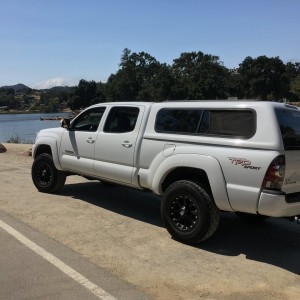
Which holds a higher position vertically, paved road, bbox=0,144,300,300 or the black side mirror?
the black side mirror

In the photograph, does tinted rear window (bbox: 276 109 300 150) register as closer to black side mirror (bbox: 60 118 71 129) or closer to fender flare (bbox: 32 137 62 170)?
black side mirror (bbox: 60 118 71 129)

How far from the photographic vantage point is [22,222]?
6.50 meters

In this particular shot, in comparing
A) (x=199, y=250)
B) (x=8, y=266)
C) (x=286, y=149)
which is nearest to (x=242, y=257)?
(x=199, y=250)

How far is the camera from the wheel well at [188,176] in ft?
18.3

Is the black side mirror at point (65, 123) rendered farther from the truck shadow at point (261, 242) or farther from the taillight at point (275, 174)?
the taillight at point (275, 174)

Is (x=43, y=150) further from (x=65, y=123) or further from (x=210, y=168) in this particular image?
(x=210, y=168)

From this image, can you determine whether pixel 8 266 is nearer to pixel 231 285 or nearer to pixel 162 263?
pixel 162 263

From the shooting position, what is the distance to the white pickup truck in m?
4.93

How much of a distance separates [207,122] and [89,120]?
2.80 meters

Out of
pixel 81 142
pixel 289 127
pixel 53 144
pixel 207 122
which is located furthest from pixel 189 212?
pixel 53 144

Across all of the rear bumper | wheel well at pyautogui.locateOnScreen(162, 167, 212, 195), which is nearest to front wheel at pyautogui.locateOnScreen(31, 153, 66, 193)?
wheel well at pyautogui.locateOnScreen(162, 167, 212, 195)

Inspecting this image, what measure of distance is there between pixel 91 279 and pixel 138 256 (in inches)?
34.3

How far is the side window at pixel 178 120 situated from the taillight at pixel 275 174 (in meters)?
1.25

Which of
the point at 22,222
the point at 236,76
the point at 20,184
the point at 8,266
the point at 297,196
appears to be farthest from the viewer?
the point at 236,76
